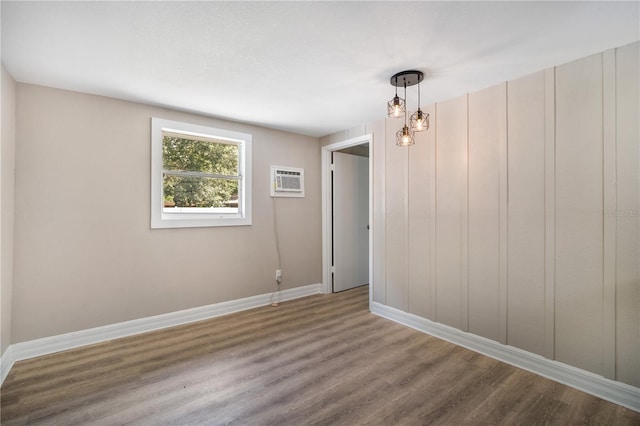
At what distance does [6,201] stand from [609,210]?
170 inches

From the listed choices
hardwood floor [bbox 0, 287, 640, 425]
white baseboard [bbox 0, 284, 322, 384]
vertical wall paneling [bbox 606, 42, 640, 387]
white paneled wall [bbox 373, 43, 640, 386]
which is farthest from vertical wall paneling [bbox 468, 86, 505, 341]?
white baseboard [bbox 0, 284, 322, 384]

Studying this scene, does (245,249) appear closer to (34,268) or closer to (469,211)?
(34,268)

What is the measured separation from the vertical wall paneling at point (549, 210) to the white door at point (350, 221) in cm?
263

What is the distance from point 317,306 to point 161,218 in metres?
2.11

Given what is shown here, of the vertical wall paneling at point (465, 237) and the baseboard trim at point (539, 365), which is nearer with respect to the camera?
the baseboard trim at point (539, 365)

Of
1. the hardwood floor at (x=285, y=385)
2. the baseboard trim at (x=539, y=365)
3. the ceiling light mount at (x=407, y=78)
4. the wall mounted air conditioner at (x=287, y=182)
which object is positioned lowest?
the hardwood floor at (x=285, y=385)

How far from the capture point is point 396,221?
3256 mm

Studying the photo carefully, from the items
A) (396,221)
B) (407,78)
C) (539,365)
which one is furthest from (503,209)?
(407,78)

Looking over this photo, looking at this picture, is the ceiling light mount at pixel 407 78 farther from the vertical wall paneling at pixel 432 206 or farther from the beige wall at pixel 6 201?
the beige wall at pixel 6 201

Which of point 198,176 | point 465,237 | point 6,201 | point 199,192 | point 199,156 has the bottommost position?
point 465,237

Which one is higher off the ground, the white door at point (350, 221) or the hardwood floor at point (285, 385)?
the white door at point (350, 221)

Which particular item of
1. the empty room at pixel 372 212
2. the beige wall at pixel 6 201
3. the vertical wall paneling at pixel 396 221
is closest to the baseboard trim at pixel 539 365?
the empty room at pixel 372 212

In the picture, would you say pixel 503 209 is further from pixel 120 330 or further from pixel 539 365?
pixel 120 330

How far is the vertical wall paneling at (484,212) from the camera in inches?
96.1
